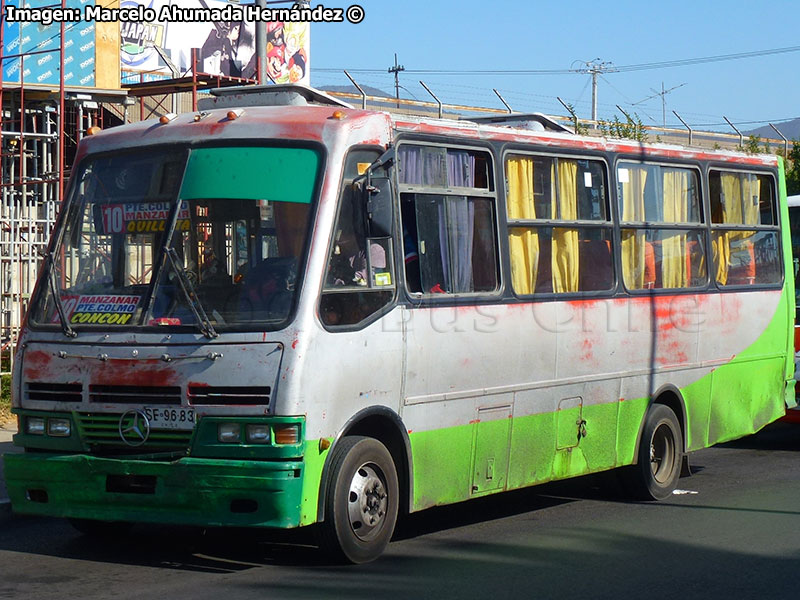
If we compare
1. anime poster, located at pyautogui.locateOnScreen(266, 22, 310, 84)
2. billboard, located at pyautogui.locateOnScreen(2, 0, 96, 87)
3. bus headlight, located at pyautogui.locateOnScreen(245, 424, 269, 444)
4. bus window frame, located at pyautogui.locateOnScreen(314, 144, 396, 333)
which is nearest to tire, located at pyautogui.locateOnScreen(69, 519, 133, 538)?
bus headlight, located at pyautogui.locateOnScreen(245, 424, 269, 444)

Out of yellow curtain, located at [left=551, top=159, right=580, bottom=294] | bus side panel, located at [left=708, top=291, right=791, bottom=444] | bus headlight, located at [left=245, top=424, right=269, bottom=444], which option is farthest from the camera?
bus side panel, located at [left=708, top=291, right=791, bottom=444]

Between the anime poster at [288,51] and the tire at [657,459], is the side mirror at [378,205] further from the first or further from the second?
the anime poster at [288,51]

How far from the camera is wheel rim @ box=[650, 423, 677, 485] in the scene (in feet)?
35.7

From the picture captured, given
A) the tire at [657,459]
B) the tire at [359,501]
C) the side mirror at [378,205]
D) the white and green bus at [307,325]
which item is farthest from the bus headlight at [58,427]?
the tire at [657,459]

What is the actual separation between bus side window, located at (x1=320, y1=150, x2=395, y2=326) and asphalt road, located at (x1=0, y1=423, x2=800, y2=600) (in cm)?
154

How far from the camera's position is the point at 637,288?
10.6 meters

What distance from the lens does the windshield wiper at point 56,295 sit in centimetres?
798

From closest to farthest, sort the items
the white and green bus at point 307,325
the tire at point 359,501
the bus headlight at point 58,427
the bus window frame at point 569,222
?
the white and green bus at point 307,325, the tire at point 359,501, the bus headlight at point 58,427, the bus window frame at point 569,222

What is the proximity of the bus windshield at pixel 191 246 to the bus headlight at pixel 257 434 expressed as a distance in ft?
1.92

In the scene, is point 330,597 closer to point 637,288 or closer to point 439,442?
point 439,442

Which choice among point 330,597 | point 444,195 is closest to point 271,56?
point 444,195

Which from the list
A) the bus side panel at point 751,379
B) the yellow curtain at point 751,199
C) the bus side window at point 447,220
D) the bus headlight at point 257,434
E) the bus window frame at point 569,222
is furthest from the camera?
the yellow curtain at point 751,199

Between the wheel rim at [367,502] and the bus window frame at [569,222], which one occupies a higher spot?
the bus window frame at [569,222]

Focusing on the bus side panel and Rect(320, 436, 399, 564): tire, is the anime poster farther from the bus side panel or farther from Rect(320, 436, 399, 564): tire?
Rect(320, 436, 399, 564): tire
